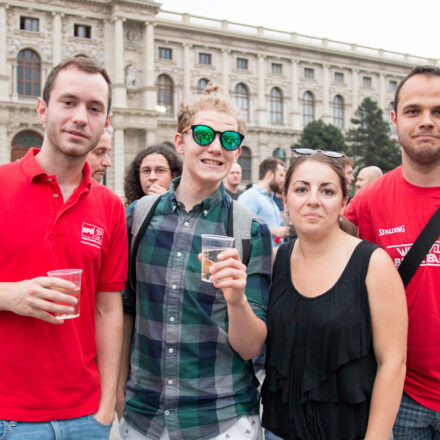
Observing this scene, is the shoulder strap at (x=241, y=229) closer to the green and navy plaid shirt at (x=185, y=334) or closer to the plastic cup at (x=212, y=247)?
the green and navy plaid shirt at (x=185, y=334)

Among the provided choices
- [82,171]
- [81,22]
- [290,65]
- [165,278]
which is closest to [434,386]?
[165,278]

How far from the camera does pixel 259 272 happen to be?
2129mm

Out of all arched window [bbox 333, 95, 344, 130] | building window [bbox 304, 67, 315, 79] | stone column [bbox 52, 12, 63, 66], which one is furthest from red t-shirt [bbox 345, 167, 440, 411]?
arched window [bbox 333, 95, 344, 130]

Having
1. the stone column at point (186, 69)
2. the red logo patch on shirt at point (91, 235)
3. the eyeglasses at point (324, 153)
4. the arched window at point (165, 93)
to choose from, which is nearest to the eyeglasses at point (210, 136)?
the eyeglasses at point (324, 153)

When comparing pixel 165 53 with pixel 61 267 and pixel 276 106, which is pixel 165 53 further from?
pixel 61 267

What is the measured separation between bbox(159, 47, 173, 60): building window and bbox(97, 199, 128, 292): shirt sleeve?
33.4m

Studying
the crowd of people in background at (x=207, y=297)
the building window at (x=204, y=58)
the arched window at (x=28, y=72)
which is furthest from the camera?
Answer: the building window at (x=204, y=58)

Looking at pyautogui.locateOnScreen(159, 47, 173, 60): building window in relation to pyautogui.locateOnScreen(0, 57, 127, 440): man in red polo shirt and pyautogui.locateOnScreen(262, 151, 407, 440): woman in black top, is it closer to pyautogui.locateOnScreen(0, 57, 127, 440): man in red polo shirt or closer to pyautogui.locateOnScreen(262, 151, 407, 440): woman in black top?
pyautogui.locateOnScreen(0, 57, 127, 440): man in red polo shirt

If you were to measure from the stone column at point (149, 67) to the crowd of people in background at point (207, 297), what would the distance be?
2977 centimetres

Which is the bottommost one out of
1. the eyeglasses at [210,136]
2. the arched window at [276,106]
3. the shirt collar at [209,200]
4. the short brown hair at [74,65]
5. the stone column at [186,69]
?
the shirt collar at [209,200]

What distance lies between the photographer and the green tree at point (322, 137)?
3281 cm

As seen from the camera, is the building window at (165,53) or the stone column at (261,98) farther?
the stone column at (261,98)

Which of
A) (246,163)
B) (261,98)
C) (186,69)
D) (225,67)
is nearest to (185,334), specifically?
(186,69)

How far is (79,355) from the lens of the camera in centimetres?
193
